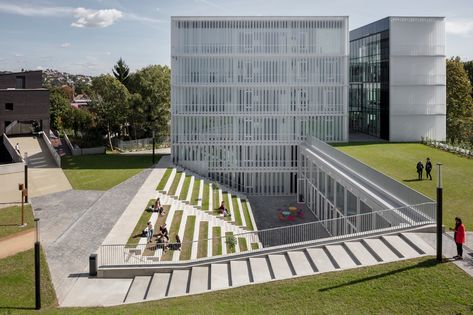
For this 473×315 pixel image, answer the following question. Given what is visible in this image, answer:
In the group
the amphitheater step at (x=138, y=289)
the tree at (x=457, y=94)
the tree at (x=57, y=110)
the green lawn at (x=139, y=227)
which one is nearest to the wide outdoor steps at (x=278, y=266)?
the amphitheater step at (x=138, y=289)

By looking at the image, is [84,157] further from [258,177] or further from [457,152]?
[457,152]

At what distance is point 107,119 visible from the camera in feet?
179

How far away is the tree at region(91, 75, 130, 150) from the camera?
53.8 metres

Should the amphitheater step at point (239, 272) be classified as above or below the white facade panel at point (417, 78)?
below

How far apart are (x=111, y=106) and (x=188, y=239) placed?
34425 millimetres

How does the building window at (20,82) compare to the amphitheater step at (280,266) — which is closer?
the amphitheater step at (280,266)

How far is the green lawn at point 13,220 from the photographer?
75.4 feet

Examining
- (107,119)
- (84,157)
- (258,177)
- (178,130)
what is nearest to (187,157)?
(178,130)

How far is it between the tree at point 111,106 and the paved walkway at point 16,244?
3300 cm

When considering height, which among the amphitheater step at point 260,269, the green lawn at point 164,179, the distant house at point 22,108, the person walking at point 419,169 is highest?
the distant house at point 22,108

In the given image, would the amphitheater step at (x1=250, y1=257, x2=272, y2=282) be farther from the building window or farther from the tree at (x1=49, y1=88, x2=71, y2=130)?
the tree at (x1=49, y1=88, x2=71, y2=130)

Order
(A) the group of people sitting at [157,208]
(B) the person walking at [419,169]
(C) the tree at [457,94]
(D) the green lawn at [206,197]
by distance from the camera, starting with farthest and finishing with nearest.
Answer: (C) the tree at [457,94]
(D) the green lawn at [206,197]
(A) the group of people sitting at [157,208]
(B) the person walking at [419,169]

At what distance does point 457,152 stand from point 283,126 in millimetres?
14779

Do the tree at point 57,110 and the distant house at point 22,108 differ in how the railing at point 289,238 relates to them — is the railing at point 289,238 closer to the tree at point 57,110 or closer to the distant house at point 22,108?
the distant house at point 22,108
